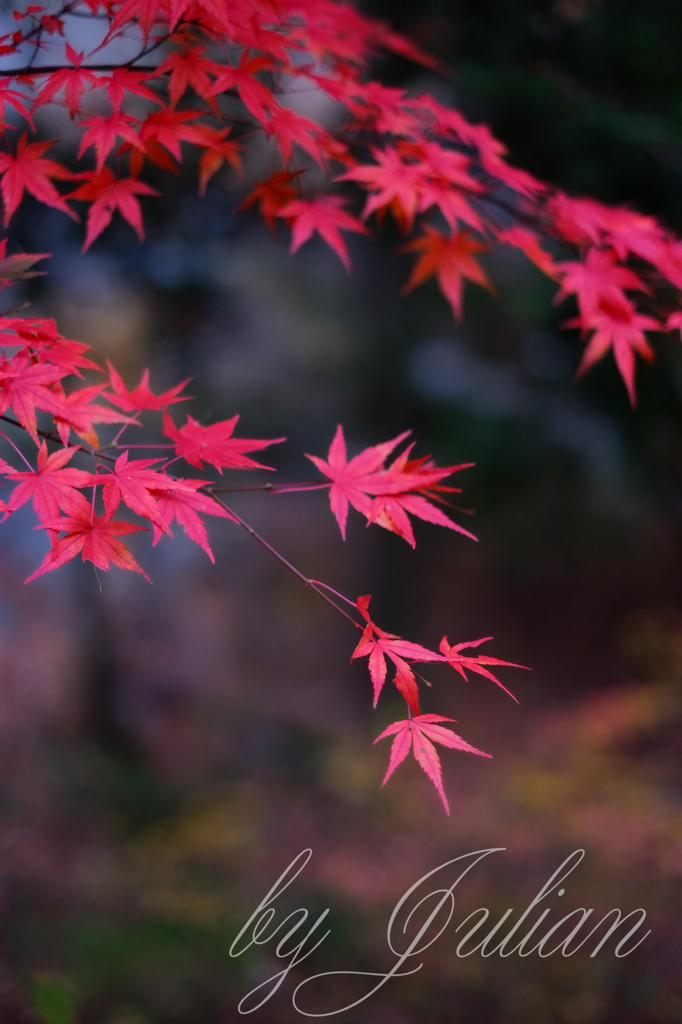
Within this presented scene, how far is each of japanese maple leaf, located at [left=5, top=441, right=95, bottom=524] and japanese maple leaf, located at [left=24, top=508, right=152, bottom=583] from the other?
0.03m

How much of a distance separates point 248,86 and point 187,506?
1208 millimetres

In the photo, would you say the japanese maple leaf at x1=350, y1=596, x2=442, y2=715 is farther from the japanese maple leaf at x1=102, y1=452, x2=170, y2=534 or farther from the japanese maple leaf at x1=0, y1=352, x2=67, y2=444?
the japanese maple leaf at x1=0, y1=352, x2=67, y2=444

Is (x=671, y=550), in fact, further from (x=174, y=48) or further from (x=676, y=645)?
(x=174, y=48)

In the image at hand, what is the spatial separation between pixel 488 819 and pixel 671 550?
12.5ft

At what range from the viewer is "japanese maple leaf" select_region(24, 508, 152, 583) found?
4.89 feet

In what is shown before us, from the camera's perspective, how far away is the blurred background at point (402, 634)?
3.55 metres

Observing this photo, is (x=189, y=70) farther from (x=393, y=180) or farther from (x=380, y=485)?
(x=380, y=485)

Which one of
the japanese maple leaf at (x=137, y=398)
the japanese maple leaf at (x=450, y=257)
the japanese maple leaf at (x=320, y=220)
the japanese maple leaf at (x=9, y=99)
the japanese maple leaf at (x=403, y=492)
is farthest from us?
the japanese maple leaf at (x=450, y=257)

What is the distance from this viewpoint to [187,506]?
60.1 inches

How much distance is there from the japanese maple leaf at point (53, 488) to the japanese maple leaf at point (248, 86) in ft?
3.52

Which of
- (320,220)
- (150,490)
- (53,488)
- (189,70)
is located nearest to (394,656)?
(150,490)

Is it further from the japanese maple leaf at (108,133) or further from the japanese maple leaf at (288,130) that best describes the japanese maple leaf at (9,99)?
the japanese maple leaf at (288,130)

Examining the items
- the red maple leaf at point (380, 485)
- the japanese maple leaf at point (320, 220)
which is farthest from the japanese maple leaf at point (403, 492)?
the japanese maple leaf at point (320, 220)

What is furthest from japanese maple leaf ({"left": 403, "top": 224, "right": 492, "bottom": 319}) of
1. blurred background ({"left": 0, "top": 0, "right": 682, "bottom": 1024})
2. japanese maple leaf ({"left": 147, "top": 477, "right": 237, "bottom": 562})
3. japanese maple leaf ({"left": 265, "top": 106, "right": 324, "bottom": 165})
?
blurred background ({"left": 0, "top": 0, "right": 682, "bottom": 1024})
